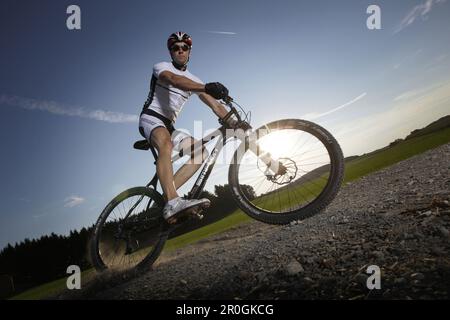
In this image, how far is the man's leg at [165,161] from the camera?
4.36 metres

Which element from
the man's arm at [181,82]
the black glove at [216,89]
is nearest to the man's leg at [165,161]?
the man's arm at [181,82]

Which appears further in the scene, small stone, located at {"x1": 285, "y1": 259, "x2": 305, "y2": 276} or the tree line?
the tree line

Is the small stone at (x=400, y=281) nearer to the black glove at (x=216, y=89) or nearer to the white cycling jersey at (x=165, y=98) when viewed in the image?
the black glove at (x=216, y=89)

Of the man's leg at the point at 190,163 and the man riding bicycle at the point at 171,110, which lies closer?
the man riding bicycle at the point at 171,110

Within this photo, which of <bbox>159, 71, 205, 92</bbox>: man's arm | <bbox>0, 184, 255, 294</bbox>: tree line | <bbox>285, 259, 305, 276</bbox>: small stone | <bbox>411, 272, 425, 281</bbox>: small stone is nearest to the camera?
<bbox>411, 272, 425, 281</bbox>: small stone

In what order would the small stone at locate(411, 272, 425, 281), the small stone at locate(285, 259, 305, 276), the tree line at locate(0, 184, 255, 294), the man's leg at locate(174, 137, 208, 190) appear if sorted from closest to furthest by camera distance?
the small stone at locate(411, 272, 425, 281)
the small stone at locate(285, 259, 305, 276)
the man's leg at locate(174, 137, 208, 190)
the tree line at locate(0, 184, 255, 294)

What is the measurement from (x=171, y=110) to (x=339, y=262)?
143 inches

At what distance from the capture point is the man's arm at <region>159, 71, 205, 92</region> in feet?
13.7

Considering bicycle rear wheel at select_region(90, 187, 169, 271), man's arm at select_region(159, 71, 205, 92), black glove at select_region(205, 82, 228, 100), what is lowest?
bicycle rear wheel at select_region(90, 187, 169, 271)

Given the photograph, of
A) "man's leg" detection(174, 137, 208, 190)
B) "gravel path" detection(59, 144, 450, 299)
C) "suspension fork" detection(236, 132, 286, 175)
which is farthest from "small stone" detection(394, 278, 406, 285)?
A: "man's leg" detection(174, 137, 208, 190)

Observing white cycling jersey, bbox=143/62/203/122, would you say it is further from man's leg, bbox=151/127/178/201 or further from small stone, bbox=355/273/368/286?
small stone, bbox=355/273/368/286
